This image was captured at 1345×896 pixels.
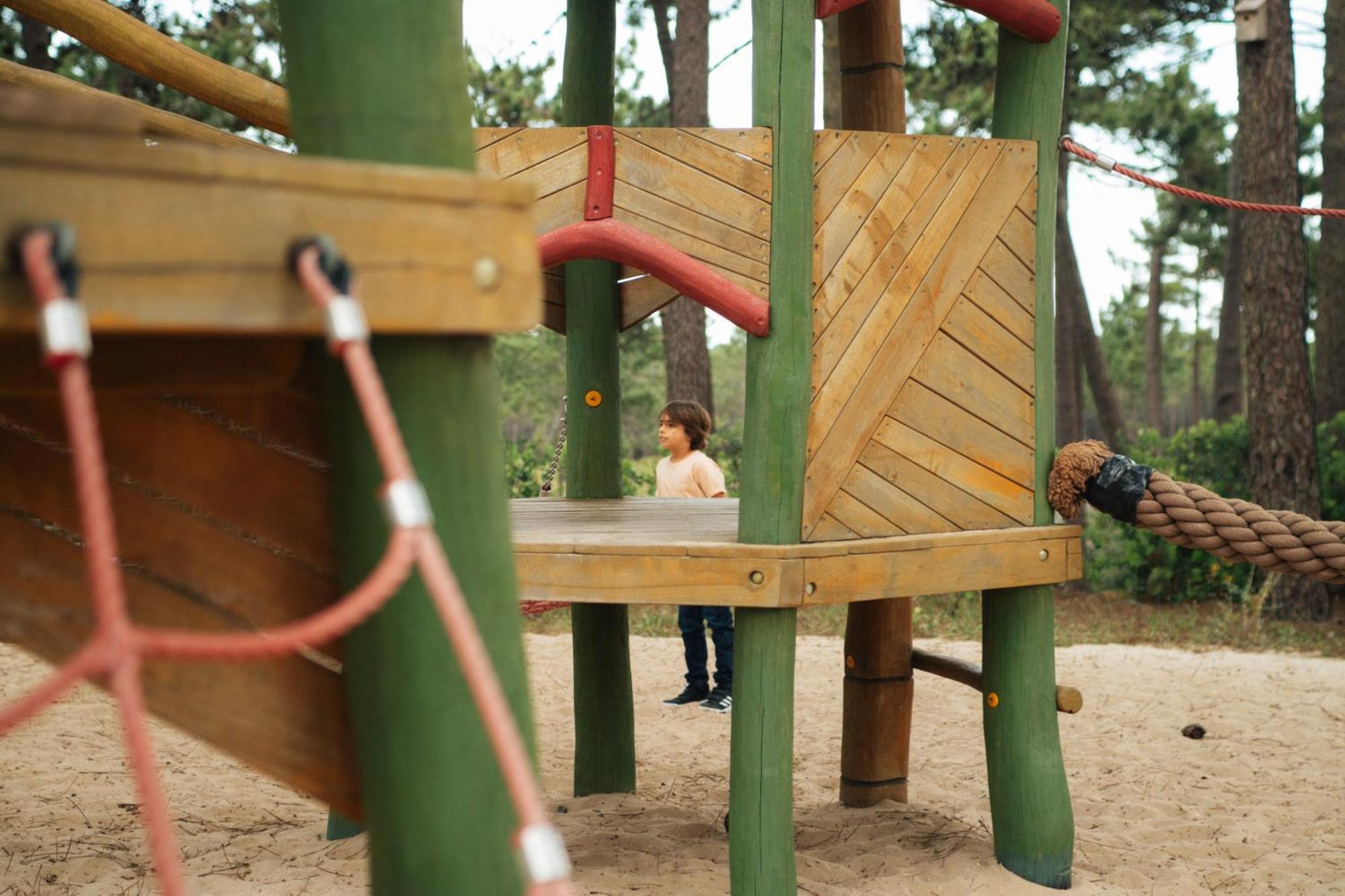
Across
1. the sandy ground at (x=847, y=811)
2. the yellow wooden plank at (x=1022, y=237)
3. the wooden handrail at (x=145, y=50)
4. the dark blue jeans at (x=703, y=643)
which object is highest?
the wooden handrail at (x=145, y=50)

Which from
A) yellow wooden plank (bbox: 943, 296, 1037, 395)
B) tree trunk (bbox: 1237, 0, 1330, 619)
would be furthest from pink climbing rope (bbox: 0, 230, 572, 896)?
tree trunk (bbox: 1237, 0, 1330, 619)

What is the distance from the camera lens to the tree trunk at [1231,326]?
15.5 metres

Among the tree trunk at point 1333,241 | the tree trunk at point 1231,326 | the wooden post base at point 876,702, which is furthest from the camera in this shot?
the tree trunk at point 1231,326

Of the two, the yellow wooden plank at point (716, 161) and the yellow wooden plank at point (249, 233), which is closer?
the yellow wooden plank at point (249, 233)

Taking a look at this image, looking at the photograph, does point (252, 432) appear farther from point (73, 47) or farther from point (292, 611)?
point (73, 47)

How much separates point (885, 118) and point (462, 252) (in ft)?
12.1

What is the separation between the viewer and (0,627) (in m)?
1.31

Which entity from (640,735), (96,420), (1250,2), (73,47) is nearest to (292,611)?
(96,420)

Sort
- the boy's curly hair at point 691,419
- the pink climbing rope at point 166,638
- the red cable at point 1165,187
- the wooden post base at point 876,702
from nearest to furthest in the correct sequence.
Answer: the pink climbing rope at point 166,638
the red cable at point 1165,187
the wooden post base at point 876,702
the boy's curly hair at point 691,419

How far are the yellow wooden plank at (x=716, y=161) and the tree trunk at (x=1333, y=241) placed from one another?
8.40 meters

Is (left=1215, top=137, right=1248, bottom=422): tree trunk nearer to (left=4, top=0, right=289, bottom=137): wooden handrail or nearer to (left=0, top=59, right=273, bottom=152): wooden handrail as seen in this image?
(left=4, top=0, right=289, bottom=137): wooden handrail

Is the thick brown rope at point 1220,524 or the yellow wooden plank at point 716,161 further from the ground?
the yellow wooden plank at point 716,161

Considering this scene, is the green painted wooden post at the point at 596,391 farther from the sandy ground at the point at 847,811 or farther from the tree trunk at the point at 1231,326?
the tree trunk at the point at 1231,326

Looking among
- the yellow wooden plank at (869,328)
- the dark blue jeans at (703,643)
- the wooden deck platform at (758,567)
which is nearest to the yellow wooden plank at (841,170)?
the yellow wooden plank at (869,328)
